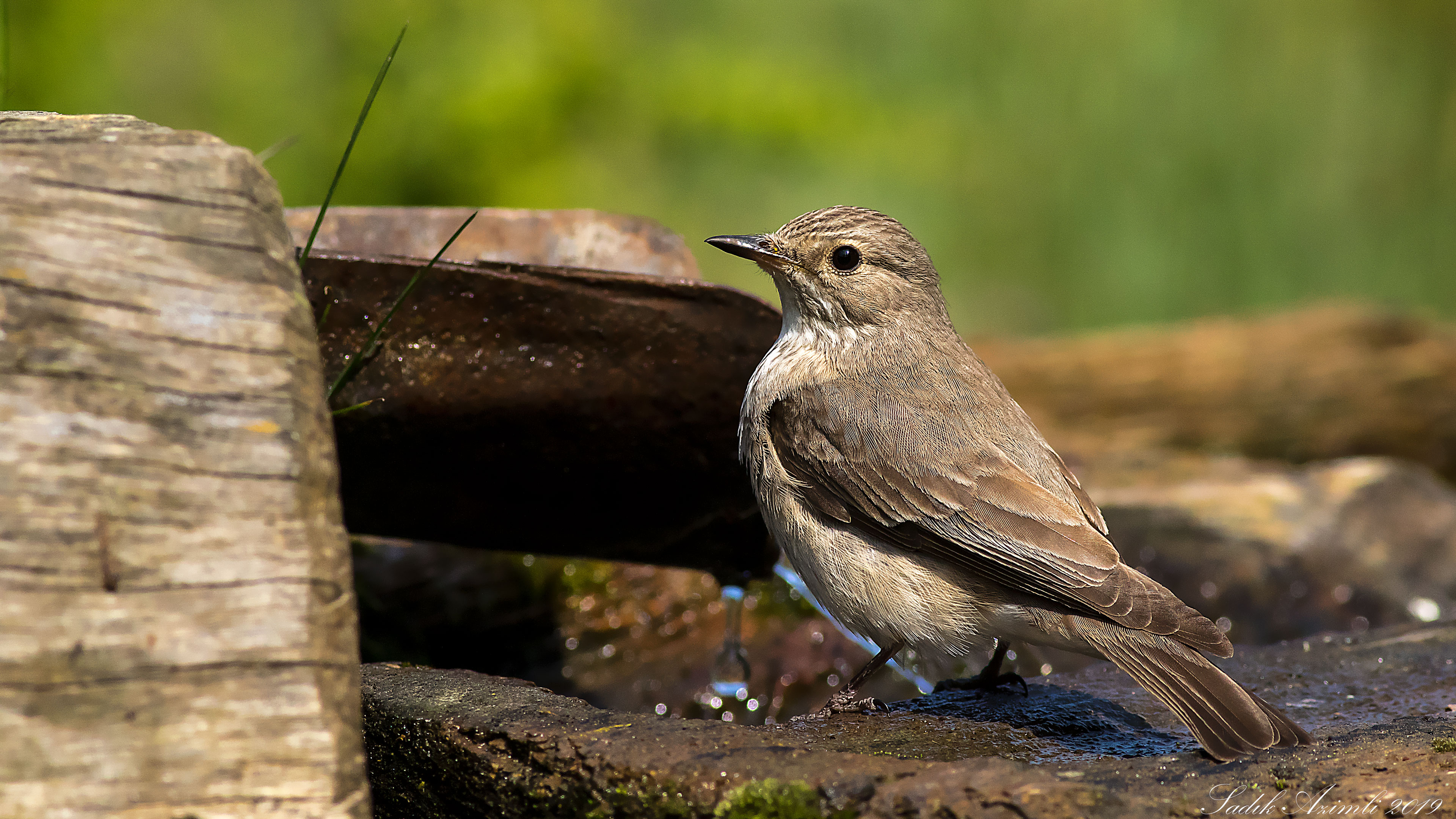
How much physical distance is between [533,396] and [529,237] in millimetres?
1388

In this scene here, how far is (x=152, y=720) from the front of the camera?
6.86 ft

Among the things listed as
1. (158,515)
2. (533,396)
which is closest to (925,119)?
Result: (533,396)

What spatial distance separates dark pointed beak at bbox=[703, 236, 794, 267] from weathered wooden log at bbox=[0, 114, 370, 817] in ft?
6.51

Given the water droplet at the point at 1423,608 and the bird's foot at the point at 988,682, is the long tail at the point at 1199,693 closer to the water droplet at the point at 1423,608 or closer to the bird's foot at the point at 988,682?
the bird's foot at the point at 988,682

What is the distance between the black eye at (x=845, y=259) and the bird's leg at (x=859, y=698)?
1320mm

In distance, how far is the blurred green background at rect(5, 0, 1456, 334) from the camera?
813 cm

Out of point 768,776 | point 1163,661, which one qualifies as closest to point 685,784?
point 768,776

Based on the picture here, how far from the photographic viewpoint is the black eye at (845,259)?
4.17 m

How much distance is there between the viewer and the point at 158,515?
84.8 inches

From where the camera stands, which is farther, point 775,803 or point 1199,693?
point 1199,693

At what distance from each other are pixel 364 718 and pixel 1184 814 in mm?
1908

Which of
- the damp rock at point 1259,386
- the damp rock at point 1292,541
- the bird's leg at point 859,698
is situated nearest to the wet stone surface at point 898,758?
the bird's leg at point 859,698

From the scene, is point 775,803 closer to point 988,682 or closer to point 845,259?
point 988,682

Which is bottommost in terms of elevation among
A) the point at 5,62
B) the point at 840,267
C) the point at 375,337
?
the point at 375,337
